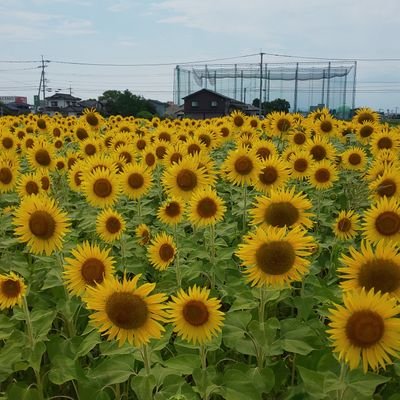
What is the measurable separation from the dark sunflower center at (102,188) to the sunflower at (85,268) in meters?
1.53

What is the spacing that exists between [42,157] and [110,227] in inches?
94.1

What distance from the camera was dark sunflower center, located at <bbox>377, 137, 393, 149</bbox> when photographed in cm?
621

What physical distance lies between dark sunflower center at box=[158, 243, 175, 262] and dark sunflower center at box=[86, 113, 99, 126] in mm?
5671

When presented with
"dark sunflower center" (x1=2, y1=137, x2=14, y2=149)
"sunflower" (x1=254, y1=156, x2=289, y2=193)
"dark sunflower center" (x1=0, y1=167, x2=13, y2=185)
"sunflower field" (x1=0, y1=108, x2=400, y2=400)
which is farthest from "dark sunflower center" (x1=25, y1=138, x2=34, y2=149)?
"sunflower" (x1=254, y1=156, x2=289, y2=193)

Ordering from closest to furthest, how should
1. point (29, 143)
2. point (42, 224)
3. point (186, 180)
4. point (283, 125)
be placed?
1. point (42, 224)
2. point (186, 180)
3. point (283, 125)
4. point (29, 143)

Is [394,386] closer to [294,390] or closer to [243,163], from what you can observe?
[294,390]

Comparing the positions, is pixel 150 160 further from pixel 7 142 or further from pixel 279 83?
pixel 279 83

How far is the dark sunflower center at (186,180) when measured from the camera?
4.12m

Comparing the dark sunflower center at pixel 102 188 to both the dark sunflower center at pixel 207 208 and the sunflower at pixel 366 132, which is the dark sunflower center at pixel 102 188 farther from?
the sunflower at pixel 366 132

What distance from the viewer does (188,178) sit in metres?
4.13

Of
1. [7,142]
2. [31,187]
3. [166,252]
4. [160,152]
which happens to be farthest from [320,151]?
[7,142]

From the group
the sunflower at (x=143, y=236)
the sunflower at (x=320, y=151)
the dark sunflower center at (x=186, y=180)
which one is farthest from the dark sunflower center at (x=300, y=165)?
the sunflower at (x=143, y=236)

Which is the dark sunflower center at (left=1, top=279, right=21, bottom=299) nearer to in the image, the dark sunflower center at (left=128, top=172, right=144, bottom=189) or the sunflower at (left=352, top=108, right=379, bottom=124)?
the dark sunflower center at (left=128, top=172, right=144, bottom=189)

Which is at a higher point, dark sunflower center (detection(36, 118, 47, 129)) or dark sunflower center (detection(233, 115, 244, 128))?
dark sunflower center (detection(233, 115, 244, 128))
